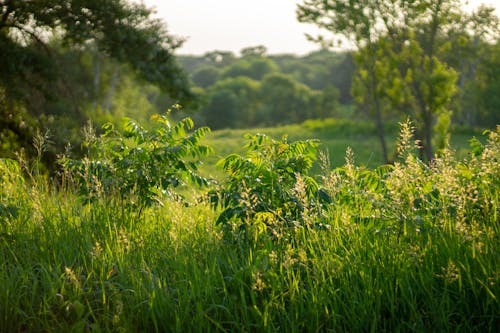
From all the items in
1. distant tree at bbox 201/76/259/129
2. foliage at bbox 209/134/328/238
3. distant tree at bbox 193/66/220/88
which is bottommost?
distant tree at bbox 201/76/259/129

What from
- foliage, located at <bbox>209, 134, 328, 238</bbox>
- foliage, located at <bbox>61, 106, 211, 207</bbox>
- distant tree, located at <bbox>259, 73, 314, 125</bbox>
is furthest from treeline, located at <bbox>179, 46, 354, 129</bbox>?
foliage, located at <bbox>209, 134, 328, 238</bbox>

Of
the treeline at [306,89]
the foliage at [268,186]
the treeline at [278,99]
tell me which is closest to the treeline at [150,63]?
the treeline at [306,89]

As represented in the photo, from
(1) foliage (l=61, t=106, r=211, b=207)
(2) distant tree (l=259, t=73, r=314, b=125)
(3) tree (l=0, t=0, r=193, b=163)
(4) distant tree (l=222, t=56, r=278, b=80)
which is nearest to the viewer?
(1) foliage (l=61, t=106, r=211, b=207)

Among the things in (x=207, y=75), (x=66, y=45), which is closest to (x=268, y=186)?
(x=66, y=45)

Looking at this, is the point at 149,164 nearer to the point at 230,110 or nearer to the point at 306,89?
the point at 230,110

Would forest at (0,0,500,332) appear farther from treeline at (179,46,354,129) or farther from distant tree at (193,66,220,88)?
distant tree at (193,66,220,88)

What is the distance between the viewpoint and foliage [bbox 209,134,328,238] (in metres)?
4.53

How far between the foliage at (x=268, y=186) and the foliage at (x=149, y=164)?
1.84 ft

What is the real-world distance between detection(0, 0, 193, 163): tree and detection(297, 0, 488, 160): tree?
283 inches

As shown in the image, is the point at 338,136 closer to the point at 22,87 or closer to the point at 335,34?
the point at 335,34

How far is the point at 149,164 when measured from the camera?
5.57 metres

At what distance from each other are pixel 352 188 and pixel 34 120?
25.0 ft

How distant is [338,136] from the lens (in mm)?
26391

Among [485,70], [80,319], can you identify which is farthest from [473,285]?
[485,70]
